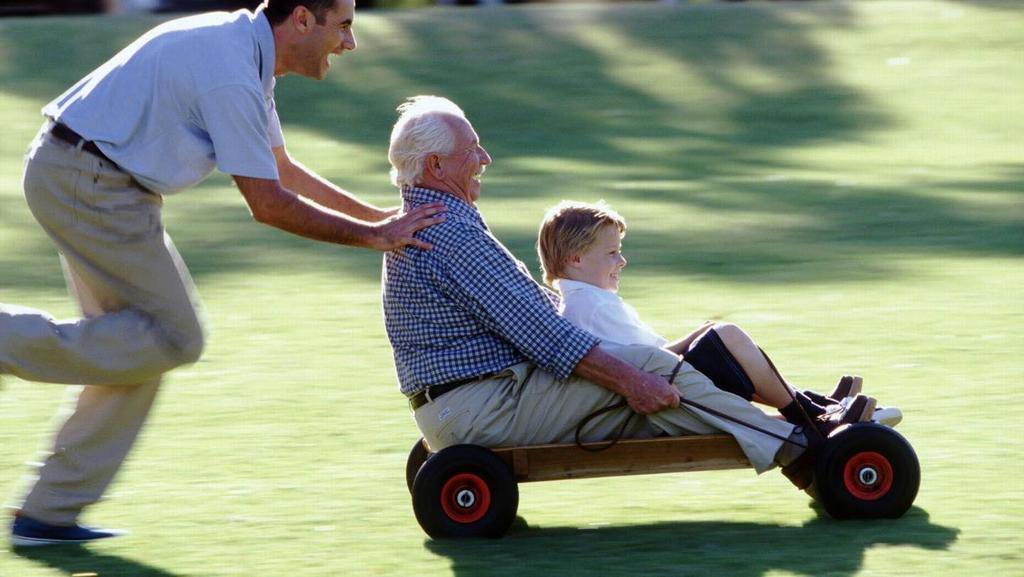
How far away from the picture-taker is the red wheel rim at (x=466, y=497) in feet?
16.7

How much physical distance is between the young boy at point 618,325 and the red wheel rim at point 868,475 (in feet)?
0.53

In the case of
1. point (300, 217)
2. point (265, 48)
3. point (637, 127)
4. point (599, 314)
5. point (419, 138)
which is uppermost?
point (265, 48)

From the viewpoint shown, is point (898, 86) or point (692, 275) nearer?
point (692, 275)

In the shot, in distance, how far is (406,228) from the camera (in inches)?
199

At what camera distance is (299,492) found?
573 cm

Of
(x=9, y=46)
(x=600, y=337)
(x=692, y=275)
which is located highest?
(x=600, y=337)

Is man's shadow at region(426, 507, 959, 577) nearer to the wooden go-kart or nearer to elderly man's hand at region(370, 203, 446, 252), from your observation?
the wooden go-kart

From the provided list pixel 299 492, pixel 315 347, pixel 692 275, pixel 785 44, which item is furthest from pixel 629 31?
pixel 299 492

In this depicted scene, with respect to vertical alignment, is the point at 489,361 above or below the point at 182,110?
below

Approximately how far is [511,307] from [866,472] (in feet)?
3.83

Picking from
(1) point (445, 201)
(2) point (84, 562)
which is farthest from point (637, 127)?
(2) point (84, 562)

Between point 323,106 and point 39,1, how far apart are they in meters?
6.47

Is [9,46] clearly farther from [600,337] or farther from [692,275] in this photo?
[600,337]

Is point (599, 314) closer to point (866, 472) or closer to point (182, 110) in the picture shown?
point (866, 472)
